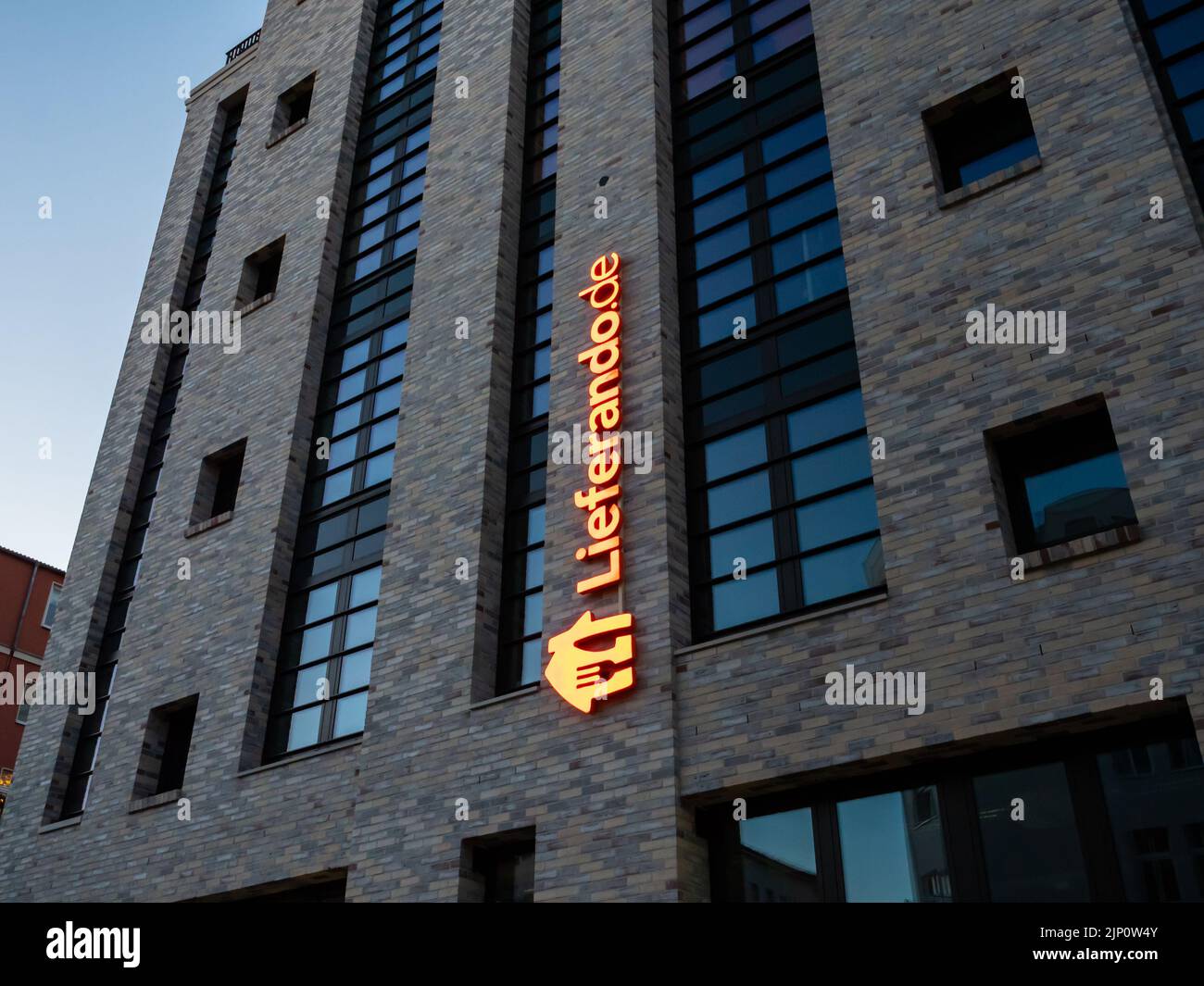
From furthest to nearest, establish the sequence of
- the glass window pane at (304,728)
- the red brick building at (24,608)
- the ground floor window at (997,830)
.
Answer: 1. the red brick building at (24,608)
2. the glass window pane at (304,728)
3. the ground floor window at (997,830)

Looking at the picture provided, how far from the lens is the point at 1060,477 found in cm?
1603

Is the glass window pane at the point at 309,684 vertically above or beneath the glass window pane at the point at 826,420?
beneath

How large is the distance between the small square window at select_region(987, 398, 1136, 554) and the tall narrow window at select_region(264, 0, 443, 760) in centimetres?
1208

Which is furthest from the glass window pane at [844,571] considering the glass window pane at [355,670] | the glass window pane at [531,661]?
the glass window pane at [355,670]

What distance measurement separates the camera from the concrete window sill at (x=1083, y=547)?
14.4 meters

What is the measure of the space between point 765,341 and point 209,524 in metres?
14.4

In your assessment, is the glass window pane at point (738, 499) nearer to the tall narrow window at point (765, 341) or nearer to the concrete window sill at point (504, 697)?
the tall narrow window at point (765, 341)

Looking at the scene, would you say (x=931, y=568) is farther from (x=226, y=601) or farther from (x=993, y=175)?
(x=226, y=601)

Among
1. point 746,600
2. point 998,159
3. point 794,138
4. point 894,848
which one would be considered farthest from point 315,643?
point 998,159

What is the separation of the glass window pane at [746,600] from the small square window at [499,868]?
4495mm

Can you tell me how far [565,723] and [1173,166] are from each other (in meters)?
12.0

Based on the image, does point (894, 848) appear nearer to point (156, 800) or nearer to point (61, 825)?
point (156, 800)

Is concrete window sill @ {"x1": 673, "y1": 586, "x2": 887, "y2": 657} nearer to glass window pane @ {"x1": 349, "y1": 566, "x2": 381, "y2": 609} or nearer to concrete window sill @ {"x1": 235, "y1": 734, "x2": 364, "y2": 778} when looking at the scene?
concrete window sill @ {"x1": 235, "y1": 734, "x2": 364, "y2": 778}

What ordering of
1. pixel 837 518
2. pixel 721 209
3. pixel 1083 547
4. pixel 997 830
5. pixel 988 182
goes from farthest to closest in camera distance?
1. pixel 721 209
2. pixel 988 182
3. pixel 837 518
4. pixel 1083 547
5. pixel 997 830
